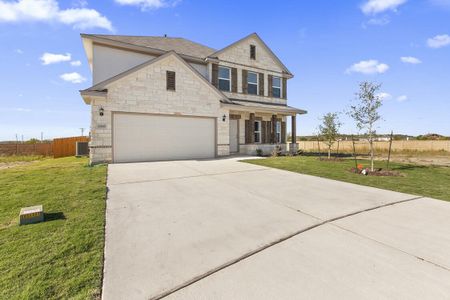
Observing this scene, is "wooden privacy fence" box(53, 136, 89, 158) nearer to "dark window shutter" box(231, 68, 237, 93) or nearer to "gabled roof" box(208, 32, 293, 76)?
"gabled roof" box(208, 32, 293, 76)

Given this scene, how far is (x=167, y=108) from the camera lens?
12.7 meters

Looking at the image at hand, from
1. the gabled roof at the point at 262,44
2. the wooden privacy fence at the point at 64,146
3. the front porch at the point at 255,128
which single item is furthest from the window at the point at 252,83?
the wooden privacy fence at the point at 64,146

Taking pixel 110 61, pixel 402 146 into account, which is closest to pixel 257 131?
pixel 110 61

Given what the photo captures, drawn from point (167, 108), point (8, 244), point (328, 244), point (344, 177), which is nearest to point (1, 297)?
point (8, 244)

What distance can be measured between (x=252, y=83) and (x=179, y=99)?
7837 millimetres

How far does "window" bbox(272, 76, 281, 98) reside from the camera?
19.6m

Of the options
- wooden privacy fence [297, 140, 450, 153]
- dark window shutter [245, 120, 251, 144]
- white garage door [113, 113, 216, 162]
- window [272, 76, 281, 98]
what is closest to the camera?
white garage door [113, 113, 216, 162]

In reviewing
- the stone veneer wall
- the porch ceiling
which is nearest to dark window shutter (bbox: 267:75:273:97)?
the porch ceiling

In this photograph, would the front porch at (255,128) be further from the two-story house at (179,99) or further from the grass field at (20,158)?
the grass field at (20,158)

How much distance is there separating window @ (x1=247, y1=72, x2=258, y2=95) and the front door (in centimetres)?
347

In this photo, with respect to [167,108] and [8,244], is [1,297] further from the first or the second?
[167,108]

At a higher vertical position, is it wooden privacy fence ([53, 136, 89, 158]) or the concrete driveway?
wooden privacy fence ([53, 136, 89, 158])

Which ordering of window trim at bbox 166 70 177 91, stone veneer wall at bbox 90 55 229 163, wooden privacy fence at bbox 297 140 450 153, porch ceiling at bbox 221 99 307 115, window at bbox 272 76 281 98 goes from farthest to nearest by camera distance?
wooden privacy fence at bbox 297 140 450 153 < window at bbox 272 76 281 98 < porch ceiling at bbox 221 99 307 115 < window trim at bbox 166 70 177 91 < stone veneer wall at bbox 90 55 229 163

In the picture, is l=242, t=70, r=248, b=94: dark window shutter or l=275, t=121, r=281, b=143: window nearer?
l=242, t=70, r=248, b=94: dark window shutter
